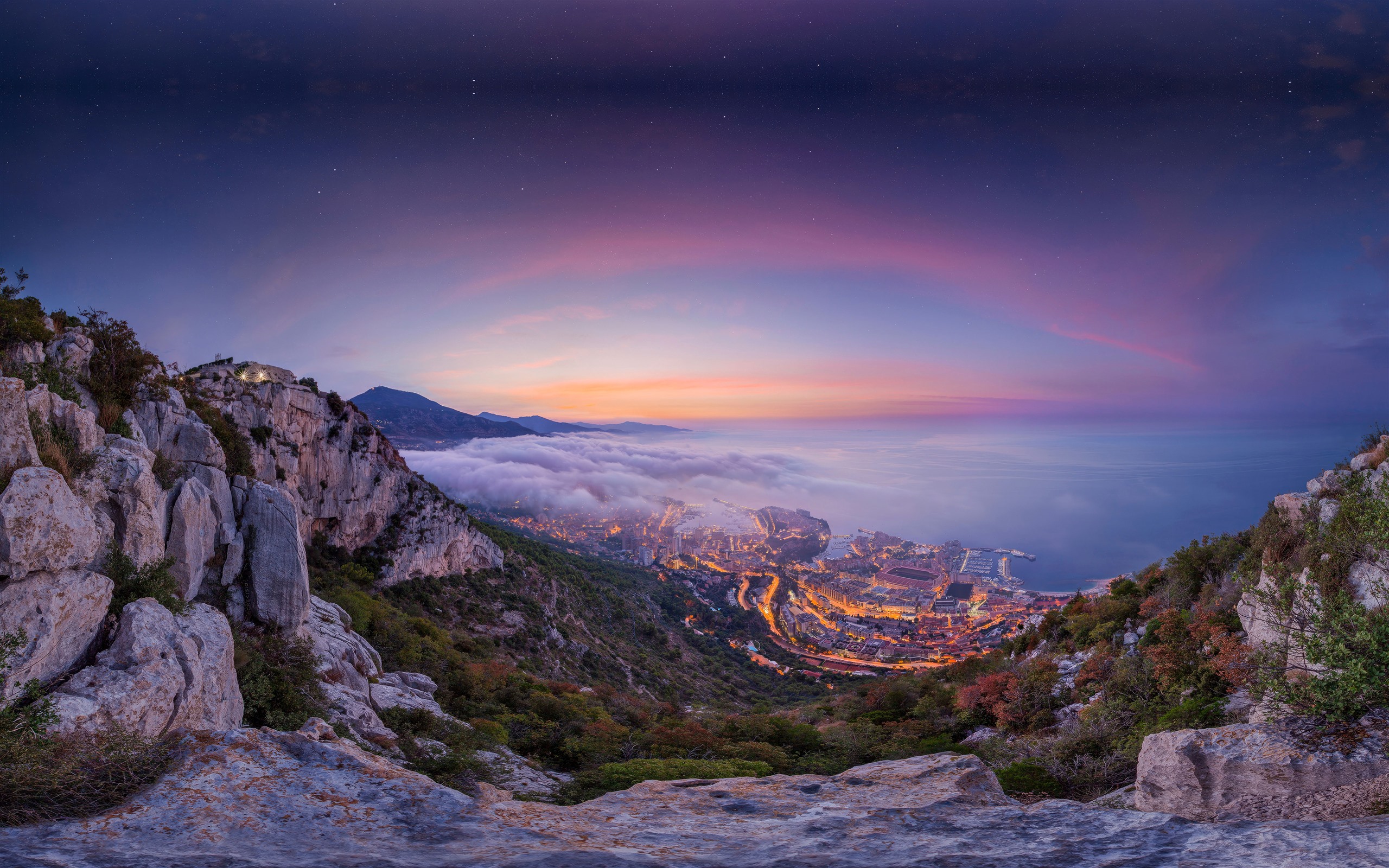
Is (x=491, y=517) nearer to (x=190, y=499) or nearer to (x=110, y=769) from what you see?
(x=190, y=499)

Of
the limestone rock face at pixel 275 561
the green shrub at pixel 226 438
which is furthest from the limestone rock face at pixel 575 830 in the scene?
the green shrub at pixel 226 438

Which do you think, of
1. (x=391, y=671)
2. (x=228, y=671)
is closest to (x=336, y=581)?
(x=391, y=671)

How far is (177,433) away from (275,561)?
4.93 m

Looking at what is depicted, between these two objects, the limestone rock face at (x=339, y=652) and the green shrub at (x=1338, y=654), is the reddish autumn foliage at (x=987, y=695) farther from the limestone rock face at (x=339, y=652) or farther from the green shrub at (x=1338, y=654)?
the limestone rock face at (x=339, y=652)

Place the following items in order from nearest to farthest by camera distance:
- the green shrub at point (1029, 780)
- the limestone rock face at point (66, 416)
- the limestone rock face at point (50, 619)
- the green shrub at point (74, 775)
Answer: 1. the green shrub at point (74, 775)
2. the limestone rock face at point (50, 619)
3. the limestone rock face at point (66, 416)
4. the green shrub at point (1029, 780)

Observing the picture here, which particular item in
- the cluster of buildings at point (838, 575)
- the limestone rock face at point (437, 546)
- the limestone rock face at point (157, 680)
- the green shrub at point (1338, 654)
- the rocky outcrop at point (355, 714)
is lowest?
the cluster of buildings at point (838, 575)

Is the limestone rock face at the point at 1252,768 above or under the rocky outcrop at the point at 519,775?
above

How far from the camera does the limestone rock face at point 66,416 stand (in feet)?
30.4

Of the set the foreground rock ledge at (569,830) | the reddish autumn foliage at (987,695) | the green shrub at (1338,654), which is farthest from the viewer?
the reddish autumn foliage at (987,695)

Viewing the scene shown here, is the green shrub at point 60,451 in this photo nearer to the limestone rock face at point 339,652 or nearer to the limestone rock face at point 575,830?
the limestone rock face at point 339,652

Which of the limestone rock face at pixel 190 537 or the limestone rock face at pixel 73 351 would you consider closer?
the limestone rock face at pixel 190 537

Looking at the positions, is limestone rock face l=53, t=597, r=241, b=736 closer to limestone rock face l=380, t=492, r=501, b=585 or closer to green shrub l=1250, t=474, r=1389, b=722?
green shrub l=1250, t=474, r=1389, b=722

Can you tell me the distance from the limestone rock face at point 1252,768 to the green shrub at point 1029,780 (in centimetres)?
405

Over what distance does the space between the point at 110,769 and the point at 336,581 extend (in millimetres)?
35748
